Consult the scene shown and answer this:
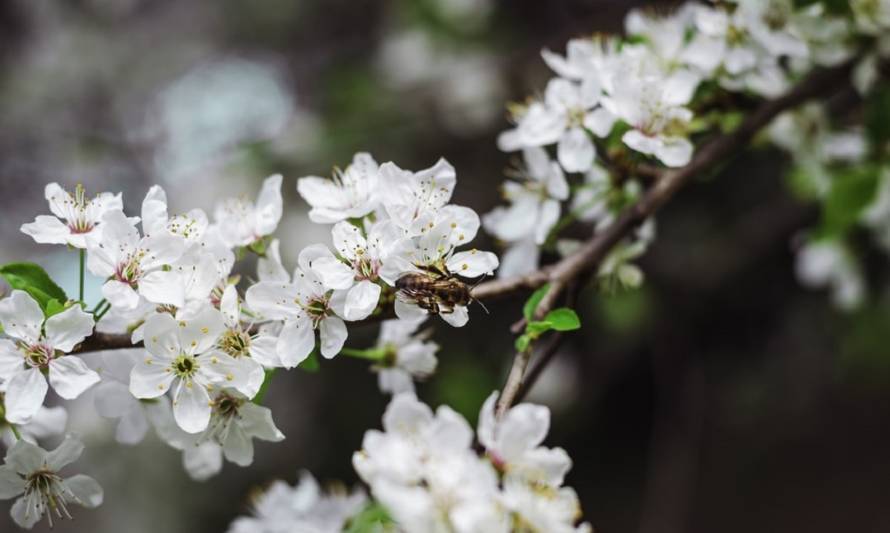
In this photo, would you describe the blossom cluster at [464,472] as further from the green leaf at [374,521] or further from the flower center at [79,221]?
the flower center at [79,221]

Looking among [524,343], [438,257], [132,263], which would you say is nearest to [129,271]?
[132,263]

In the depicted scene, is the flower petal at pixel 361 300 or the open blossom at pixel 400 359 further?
the open blossom at pixel 400 359

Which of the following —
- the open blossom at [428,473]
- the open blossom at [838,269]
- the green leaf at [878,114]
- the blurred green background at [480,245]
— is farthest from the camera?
the blurred green background at [480,245]

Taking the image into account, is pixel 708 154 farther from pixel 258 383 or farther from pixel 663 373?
pixel 663 373

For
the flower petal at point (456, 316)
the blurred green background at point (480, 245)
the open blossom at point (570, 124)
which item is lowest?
the flower petal at point (456, 316)

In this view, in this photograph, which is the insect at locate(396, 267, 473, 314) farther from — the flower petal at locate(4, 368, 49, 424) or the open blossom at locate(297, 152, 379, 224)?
the flower petal at locate(4, 368, 49, 424)

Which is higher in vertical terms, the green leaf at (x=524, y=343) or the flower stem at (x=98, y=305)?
the green leaf at (x=524, y=343)

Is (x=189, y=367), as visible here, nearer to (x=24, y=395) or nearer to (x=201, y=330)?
(x=201, y=330)

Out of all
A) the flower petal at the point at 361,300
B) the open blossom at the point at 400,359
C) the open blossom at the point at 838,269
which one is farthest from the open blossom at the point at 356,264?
the open blossom at the point at 838,269
